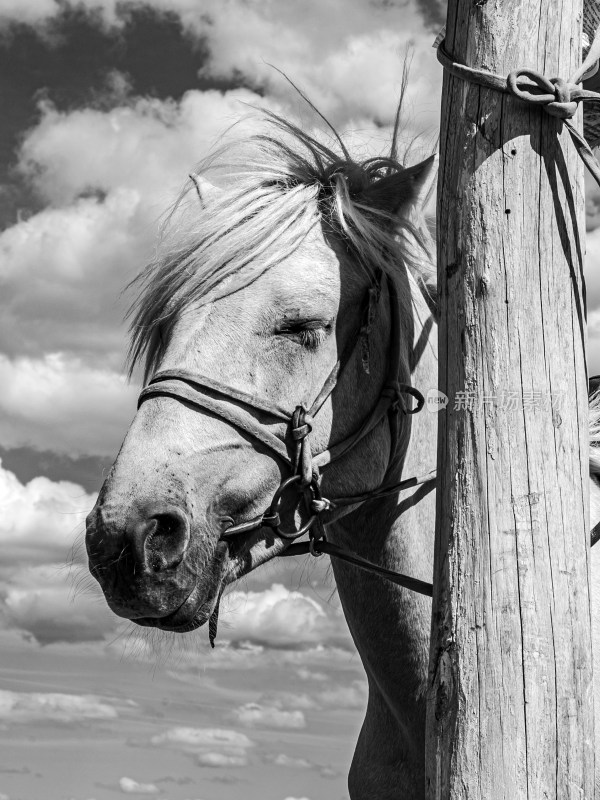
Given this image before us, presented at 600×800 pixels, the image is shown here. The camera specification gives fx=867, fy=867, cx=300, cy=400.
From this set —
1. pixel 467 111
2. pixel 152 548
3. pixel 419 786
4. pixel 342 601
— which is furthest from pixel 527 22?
pixel 419 786

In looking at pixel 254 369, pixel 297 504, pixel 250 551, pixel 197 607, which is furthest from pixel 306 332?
pixel 197 607

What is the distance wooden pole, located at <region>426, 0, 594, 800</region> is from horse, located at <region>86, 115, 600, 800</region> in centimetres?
A: 65

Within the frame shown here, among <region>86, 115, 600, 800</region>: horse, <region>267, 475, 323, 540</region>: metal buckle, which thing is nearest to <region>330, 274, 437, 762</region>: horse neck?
<region>86, 115, 600, 800</region>: horse

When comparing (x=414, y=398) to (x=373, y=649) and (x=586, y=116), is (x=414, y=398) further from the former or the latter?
(x=586, y=116)

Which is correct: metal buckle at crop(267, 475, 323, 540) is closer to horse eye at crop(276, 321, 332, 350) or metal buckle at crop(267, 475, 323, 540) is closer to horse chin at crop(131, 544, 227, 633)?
horse chin at crop(131, 544, 227, 633)

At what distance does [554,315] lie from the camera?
2.47 meters

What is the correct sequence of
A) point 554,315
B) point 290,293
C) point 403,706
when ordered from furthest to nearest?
point 403,706, point 290,293, point 554,315

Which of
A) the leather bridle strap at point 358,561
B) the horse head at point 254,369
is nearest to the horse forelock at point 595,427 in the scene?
the horse head at point 254,369

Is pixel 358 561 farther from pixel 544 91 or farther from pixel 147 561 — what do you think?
pixel 544 91

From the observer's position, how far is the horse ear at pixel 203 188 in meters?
3.59

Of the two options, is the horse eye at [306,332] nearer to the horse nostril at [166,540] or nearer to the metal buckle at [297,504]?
the metal buckle at [297,504]

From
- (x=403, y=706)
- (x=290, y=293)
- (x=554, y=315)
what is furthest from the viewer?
(x=403, y=706)

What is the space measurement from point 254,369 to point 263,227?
2.00ft

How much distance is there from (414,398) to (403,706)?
1.20m
